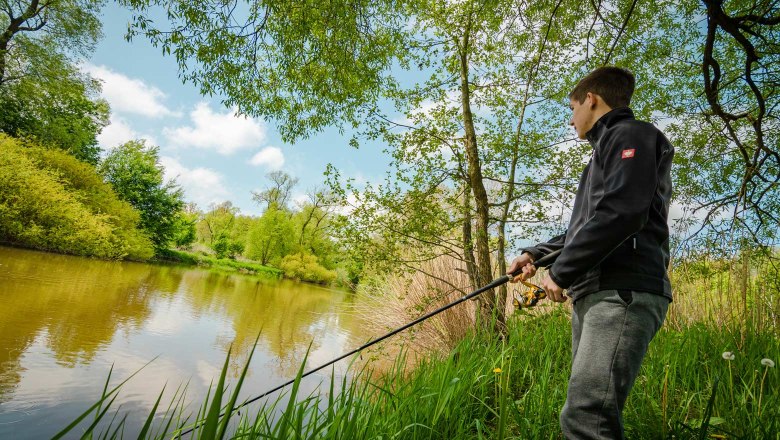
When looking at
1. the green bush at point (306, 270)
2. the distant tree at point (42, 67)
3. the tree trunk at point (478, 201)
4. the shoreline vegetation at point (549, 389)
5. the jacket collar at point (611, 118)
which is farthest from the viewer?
the green bush at point (306, 270)

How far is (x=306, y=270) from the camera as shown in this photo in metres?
36.6

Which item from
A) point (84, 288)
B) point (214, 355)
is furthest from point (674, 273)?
point (84, 288)

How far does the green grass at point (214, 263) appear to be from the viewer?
98.6ft

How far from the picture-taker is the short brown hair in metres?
1.75

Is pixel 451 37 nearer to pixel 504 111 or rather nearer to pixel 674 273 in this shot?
pixel 504 111

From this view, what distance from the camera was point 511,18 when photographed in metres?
5.50

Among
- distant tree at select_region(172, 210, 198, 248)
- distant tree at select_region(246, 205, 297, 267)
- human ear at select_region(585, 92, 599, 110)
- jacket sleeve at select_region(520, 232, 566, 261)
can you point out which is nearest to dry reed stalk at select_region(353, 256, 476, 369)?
jacket sleeve at select_region(520, 232, 566, 261)

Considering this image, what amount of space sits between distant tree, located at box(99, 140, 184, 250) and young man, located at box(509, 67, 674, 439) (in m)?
30.3

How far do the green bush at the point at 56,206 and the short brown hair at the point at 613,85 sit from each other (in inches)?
860

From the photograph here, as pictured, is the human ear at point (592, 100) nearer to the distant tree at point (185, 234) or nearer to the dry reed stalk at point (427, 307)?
the dry reed stalk at point (427, 307)

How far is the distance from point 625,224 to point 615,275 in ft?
0.64

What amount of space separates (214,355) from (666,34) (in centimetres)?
848

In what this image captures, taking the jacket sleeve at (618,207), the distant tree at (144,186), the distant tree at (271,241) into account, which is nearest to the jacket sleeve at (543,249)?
the jacket sleeve at (618,207)

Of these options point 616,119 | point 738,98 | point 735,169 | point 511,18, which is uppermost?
point 511,18
